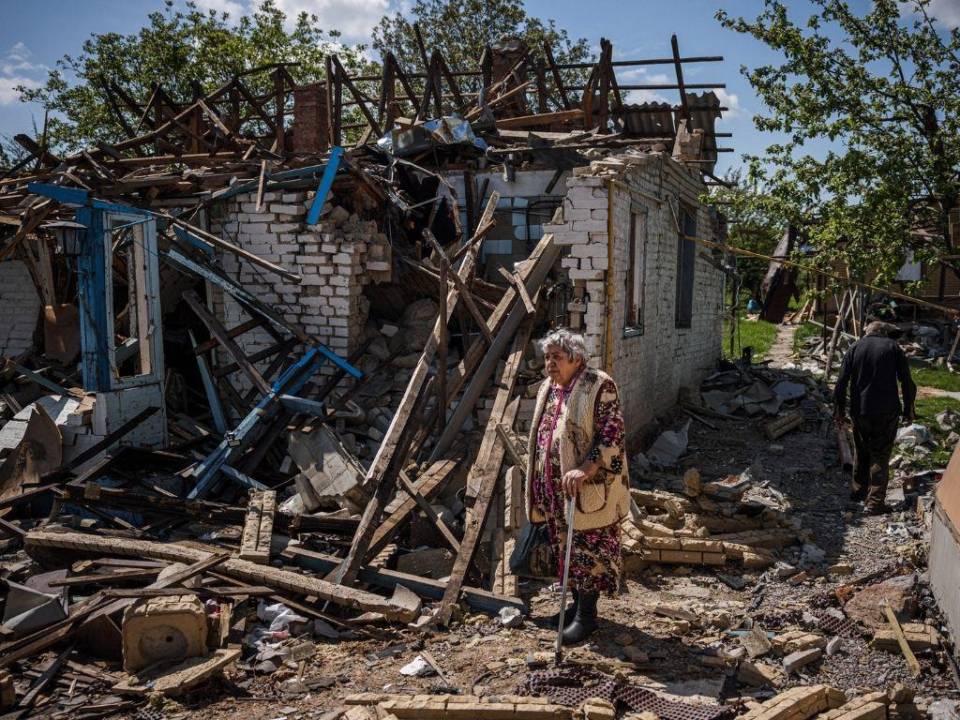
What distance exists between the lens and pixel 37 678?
4.34m

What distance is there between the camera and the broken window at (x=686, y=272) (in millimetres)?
12094

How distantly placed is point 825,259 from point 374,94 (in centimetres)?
1780

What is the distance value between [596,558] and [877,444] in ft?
14.8

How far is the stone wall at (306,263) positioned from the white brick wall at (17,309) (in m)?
2.13

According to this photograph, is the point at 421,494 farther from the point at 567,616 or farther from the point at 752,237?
the point at 752,237

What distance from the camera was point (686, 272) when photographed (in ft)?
40.9

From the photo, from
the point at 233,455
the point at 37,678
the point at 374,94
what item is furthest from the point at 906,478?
the point at 374,94

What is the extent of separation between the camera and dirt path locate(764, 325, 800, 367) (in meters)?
19.2

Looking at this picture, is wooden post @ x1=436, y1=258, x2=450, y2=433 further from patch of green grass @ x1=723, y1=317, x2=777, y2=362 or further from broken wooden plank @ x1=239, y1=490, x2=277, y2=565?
patch of green grass @ x1=723, y1=317, x2=777, y2=362

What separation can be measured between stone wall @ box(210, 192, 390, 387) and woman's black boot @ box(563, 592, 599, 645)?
465 centimetres

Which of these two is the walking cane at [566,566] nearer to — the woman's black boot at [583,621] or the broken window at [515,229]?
the woman's black boot at [583,621]

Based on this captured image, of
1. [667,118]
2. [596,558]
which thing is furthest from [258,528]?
[667,118]

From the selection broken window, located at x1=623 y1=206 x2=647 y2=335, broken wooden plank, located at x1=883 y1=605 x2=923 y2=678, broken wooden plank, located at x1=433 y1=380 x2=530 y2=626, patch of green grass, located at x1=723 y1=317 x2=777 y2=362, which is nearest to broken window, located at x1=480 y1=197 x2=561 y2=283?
broken window, located at x1=623 y1=206 x2=647 y2=335

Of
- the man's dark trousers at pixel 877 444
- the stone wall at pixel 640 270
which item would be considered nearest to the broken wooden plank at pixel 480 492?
the stone wall at pixel 640 270
